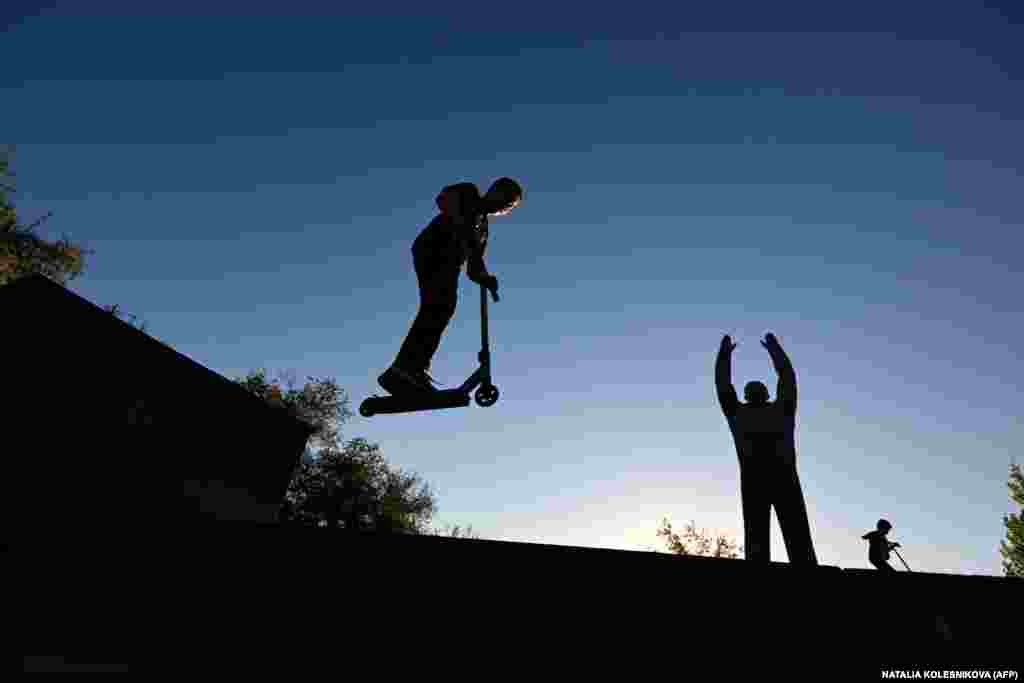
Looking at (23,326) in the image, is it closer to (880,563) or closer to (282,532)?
(282,532)

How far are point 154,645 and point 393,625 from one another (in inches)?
33.3

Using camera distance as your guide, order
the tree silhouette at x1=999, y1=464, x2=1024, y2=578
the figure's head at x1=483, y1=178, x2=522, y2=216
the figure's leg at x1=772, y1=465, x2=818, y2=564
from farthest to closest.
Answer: the tree silhouette at x1=999, y1=464, x2=1024, y2=578 < the figure's head at x1=483, y1=178, x2=522, y2=216 < the figure's leg at x1=772, y1=465, x2=818, y2=564

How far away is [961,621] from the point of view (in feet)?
8.38

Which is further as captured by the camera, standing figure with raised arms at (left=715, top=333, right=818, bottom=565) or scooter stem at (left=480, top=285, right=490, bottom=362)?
scooter stem at (left=480, top=285, right=490, bottom=362)

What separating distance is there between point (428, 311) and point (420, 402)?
3.01ft

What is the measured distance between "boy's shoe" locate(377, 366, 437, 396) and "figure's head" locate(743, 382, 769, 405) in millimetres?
2947

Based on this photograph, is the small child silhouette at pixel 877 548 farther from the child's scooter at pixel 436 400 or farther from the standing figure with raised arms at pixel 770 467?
the child's scooter at pixel 436 400

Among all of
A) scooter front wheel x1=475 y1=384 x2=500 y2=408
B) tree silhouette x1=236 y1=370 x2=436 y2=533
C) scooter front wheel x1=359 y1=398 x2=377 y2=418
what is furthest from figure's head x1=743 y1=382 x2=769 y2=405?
tree silhouette x1=236 y1=370 x2=436 y2=533

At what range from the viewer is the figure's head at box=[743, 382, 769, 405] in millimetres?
4750

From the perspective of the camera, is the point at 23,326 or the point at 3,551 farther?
the point at 23,326

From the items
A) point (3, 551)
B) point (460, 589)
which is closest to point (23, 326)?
point (3, 551)

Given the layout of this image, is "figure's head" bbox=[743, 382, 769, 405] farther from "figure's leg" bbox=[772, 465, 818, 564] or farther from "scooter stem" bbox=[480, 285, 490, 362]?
"scooter stem" bbox=[480, 285, 490, 362]

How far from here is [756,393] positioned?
4.79 metres

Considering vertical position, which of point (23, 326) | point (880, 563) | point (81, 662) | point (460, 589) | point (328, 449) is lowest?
point (81, 662)
